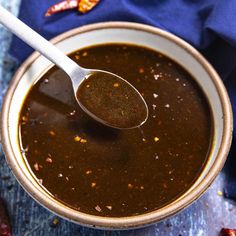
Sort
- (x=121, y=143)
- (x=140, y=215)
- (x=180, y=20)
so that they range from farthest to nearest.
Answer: (x=180, y=20), (x=121, y=143), (x=140, y=215)

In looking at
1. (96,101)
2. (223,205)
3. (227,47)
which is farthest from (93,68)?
(223,205)

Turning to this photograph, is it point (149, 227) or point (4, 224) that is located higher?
point (149, 227)

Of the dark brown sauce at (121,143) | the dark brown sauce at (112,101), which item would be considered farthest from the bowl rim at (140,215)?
the dark brown sauce at (112,101)

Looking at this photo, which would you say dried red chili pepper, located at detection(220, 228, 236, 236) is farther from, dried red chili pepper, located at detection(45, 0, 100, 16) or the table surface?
dried red chili pepper, located at detection(45, 0, 100, 16)

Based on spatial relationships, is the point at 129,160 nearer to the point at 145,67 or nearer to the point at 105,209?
the point at 105,209

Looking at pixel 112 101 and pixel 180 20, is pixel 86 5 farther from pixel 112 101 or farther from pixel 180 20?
pixel 112 101

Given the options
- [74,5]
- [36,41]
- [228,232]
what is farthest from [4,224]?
[74,5]

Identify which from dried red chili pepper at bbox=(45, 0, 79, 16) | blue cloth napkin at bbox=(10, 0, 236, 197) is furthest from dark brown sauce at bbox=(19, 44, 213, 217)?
dried red chili pepper at bbox=(45, 0, 79, 16)
